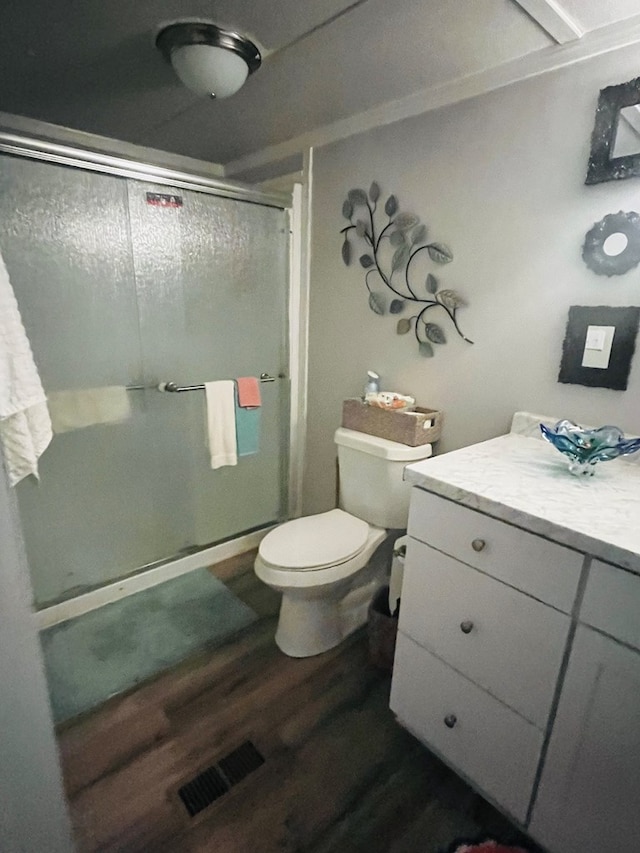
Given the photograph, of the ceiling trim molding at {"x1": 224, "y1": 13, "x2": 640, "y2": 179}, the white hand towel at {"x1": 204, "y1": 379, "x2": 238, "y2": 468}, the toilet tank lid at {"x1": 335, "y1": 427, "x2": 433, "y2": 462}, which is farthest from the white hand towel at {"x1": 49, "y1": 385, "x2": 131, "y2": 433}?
the ceiling trim molding at {"x1": 224, "y1": 13, "x2": 640, "y2": 179}

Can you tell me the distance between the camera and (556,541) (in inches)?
33.7

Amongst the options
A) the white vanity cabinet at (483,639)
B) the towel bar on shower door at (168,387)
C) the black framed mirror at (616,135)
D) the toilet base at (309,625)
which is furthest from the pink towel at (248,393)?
the black framed mirror at (616,135)

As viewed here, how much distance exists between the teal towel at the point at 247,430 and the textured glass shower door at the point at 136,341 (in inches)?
5.8

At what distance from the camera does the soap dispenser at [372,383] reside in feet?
5.80

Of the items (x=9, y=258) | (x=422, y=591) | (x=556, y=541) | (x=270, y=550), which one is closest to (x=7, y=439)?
(x=9, y=258)

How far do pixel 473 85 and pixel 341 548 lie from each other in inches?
61.7

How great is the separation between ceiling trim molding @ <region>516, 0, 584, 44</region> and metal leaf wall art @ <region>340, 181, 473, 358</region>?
0.59 m

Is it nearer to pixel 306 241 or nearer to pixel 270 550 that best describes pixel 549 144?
pixel 306 241

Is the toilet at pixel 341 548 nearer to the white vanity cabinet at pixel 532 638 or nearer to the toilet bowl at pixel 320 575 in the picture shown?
the toilet bowl at pixel 320 575

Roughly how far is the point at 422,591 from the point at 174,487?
1.32m

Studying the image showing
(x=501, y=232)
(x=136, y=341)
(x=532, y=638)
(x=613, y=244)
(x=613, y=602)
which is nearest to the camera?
(x=613, y=602)

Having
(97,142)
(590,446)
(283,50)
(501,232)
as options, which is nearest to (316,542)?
(590,446)

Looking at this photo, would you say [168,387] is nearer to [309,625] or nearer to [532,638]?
[309,625]

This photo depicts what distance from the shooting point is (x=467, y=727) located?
3.51 ft
